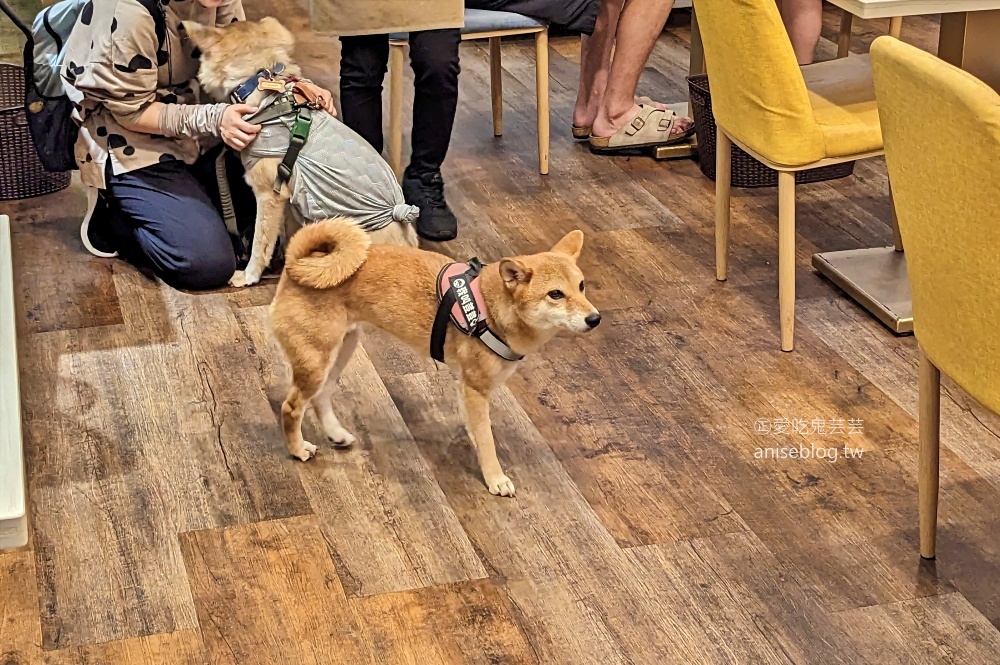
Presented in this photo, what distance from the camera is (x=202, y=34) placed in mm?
2814

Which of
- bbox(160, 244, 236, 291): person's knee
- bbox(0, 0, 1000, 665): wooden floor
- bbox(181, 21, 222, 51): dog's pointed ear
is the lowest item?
bbox(0, 0, 1000, 665): wooden floor

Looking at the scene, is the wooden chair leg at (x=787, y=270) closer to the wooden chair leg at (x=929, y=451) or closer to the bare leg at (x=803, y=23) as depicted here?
the wooden chair leg at (x=929, y=451)

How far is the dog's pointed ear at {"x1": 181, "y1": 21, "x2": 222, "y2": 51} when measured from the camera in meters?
2.81

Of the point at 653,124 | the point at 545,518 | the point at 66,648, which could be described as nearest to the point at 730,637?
the point at 545,518

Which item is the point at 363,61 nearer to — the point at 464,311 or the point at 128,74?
the point at 128,74

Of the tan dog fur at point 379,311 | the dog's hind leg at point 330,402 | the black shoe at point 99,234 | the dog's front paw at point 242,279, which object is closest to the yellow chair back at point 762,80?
the tan dog fur at point 379,311

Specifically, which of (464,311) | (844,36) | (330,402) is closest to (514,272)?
(464,311)

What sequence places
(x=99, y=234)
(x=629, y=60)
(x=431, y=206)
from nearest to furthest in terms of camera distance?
(x=99, y=234), (x=431, y=206), (x=629, y=60)

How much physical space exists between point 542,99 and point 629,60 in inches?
13.6

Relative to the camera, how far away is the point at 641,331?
9.14 feet

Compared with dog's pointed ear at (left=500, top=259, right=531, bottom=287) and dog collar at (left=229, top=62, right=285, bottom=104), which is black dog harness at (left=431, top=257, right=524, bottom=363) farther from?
dog collar at (left=229, top=62, right=285, bottom=104)

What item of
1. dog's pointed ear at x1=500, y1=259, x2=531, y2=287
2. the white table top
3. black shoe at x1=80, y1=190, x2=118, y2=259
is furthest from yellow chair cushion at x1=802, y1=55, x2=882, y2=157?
black shoe at x1=80, y1=190, x2=118, y2=259

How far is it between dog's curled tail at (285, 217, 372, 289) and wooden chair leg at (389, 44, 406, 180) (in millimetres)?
1366

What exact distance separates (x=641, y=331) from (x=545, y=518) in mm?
764
